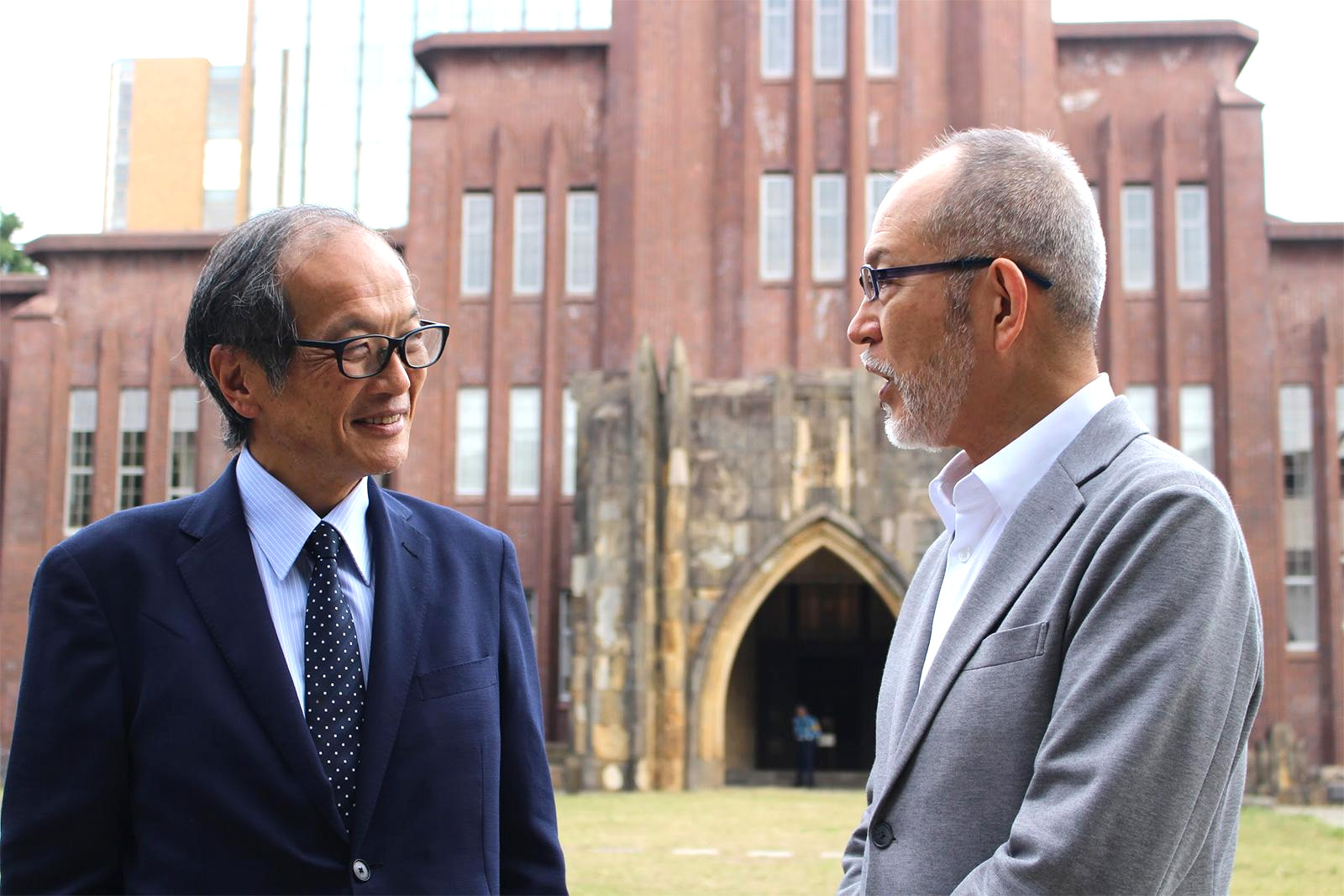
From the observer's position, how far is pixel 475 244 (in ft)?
88.3

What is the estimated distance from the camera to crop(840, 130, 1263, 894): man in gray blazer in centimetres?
241

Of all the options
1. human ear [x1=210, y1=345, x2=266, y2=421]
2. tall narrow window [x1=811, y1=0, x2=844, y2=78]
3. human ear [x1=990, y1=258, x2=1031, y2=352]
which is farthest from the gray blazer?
tall narrow window [x1=811, y1=0, x2=844, y2=78]

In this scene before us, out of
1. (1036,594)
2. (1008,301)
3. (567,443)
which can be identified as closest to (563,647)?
(567,443)

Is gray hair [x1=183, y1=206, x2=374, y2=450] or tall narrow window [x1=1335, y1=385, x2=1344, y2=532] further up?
tall narrow window [x1=1335, y1=385, x2=1344, y2=532]

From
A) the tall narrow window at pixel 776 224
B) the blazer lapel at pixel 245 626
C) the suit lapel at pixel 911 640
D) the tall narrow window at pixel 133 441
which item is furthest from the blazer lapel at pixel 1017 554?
the tall narrow window at pixel 133 441

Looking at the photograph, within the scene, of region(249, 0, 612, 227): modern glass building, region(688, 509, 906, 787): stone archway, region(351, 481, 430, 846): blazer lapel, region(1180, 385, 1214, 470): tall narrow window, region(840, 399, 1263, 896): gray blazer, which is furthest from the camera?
region(249, 0, 612, 227): modern glass building

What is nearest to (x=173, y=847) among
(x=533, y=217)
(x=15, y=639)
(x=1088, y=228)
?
(x=1088, y=228)

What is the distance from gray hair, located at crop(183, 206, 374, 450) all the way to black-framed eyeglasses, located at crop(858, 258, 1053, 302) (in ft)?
3.44

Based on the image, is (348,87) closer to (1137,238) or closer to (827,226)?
(827,226)

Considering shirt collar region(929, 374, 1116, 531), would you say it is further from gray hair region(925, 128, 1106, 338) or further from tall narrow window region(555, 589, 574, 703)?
tall narrow window region(555, 589, 574, 703)

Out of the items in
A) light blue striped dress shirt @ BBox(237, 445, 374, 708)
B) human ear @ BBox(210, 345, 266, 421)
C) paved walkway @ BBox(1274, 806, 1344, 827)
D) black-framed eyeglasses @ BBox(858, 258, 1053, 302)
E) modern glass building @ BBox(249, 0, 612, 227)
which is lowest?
paved walkway @ BBox(1274, 806, 1344, 827)

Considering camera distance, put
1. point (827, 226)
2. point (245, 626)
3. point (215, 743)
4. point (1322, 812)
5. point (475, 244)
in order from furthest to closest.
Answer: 1. point (475, 244)
2. point (827, 226)
3. point (1322, 812)
4. point (245, 626)
5. point (215, 743)

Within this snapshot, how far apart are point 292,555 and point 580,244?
79.1 feet

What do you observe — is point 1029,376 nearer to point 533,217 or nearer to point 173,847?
point 173,847
